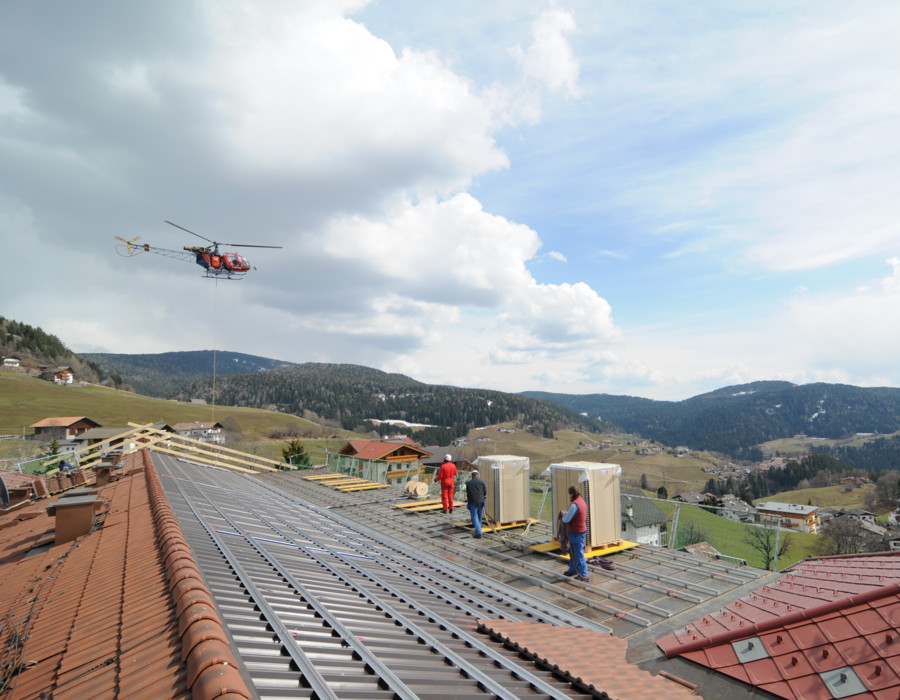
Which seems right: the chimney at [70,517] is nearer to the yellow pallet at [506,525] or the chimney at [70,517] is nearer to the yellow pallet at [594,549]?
the yellow pallet at [506,525]

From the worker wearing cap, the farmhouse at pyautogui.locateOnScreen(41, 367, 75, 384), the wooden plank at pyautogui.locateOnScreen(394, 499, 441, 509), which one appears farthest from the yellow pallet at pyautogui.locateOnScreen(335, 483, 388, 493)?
the farmhouse at pyautogui.locateOnScreen(41, 367, 75, 384)

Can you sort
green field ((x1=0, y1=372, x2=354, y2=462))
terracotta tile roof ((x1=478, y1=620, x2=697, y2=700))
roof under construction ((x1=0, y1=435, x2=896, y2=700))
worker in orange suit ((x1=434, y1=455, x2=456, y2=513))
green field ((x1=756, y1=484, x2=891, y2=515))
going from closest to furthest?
roof under construction ((x1=0, y1=435, x2=896, y2=700)) → terracotta tile roof ((x1=478, y1=620, x2=697, y2=700)) → worker in orange suit ((x1=434, y1=455, x2=456, y2=513)) → green field ((x1=0, y1=372, x2=354, y2=462)) → green field ((x1=756, y1=484, x2=891, y2=515))

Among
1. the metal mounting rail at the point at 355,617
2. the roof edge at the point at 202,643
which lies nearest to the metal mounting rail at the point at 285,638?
the metal mounting rail at the point at 355,617

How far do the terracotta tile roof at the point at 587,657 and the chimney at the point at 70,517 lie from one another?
7.67 metres

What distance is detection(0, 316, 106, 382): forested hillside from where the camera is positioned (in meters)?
131

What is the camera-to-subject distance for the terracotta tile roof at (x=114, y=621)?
9.39 ft

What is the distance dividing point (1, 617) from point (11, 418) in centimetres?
10534

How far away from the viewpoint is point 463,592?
8.17 meters

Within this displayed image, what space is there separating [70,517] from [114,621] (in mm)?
6203

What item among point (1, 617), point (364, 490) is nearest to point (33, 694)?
point (1, 617)

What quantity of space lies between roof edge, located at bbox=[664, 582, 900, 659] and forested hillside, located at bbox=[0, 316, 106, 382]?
163 meters

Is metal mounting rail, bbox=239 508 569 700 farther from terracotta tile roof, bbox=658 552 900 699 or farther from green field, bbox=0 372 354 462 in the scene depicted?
green field, bbox=0 372 354 462

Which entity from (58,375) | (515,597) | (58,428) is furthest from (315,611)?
(58,375)

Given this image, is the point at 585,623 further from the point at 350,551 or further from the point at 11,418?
the point at 11,418
